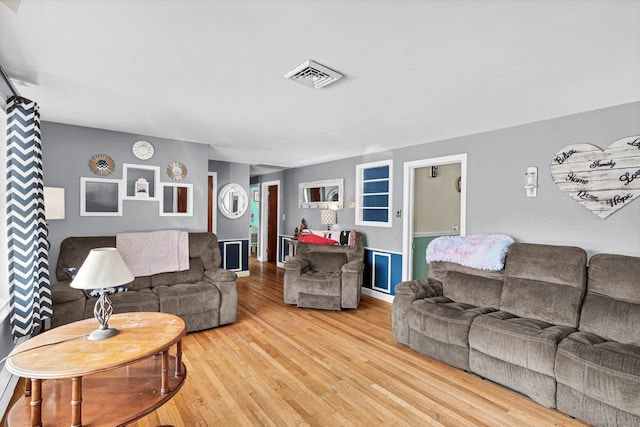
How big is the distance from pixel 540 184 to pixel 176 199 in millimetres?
4559

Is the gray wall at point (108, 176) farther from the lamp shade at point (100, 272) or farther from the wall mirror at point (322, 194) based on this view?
the lamp shade at point (100, 272)

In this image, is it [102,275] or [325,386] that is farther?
[325,386]

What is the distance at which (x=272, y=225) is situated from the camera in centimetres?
836

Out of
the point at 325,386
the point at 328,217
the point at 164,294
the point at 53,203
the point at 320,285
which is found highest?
the point at 53,203

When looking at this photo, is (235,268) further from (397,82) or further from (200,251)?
(397,82)

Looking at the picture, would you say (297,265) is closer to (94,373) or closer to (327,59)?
(327,59)

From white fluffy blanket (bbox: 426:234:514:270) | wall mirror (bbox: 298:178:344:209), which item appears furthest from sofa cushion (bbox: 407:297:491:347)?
wall mirror (bbox: 298:178:344:209)

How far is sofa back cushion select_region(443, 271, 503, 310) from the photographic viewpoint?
3168mm

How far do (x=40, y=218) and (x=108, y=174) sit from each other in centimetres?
144

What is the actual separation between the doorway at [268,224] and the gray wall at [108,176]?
3.53 meters

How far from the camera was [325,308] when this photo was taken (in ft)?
14.7

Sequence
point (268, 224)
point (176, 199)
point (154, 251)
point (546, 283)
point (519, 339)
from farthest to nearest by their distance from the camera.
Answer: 1. point (268, 224)
2. point (176, 199)
3. point (154, 251)
4. point (546, 283)
5. point (519, 339)

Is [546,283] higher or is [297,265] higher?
[546,283]

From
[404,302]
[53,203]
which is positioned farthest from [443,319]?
[53,203]
